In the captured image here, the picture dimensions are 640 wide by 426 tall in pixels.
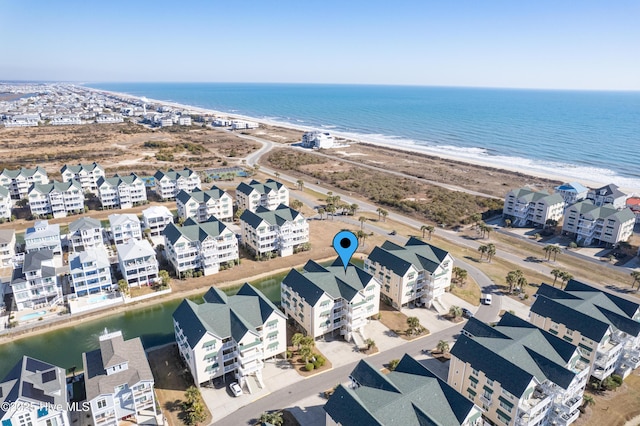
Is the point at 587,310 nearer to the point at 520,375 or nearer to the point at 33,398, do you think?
the point at 520,375

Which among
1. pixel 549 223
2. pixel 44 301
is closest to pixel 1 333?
pixel 44 301

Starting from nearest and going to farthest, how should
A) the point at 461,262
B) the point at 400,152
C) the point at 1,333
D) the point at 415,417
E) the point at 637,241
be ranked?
the point at 415,417 < the point at 1,333 < the point at 461,262 < the point at 637,241 < the point at 400,152

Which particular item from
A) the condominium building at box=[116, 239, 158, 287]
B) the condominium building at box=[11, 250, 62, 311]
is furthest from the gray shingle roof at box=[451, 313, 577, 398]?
the condominium building at box=[11, 250, 62, 311]

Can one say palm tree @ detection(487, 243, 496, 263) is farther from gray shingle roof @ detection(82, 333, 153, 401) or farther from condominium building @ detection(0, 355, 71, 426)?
condominium building @ detection(0, 355, 71, 426)

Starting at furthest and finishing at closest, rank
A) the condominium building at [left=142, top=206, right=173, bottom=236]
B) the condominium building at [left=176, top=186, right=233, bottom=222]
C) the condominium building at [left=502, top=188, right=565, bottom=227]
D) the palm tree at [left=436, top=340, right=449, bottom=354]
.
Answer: the condominium building at [left=502, top=188, right=565, bottom=227]
the condominium building at [left=176, top=186, right=233, bottom=222]
the condominium building at [left=142, top=206, right=173, bottom=236]
the palm tree at [left=436, top=340, right=449, bottom=354]

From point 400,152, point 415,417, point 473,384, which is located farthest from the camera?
point 400,152

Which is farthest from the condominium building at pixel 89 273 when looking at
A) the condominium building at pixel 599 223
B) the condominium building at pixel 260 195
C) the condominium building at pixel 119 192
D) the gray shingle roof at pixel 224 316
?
the condominium building at pixel 599 223

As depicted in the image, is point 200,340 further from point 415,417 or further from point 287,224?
point 287,224
